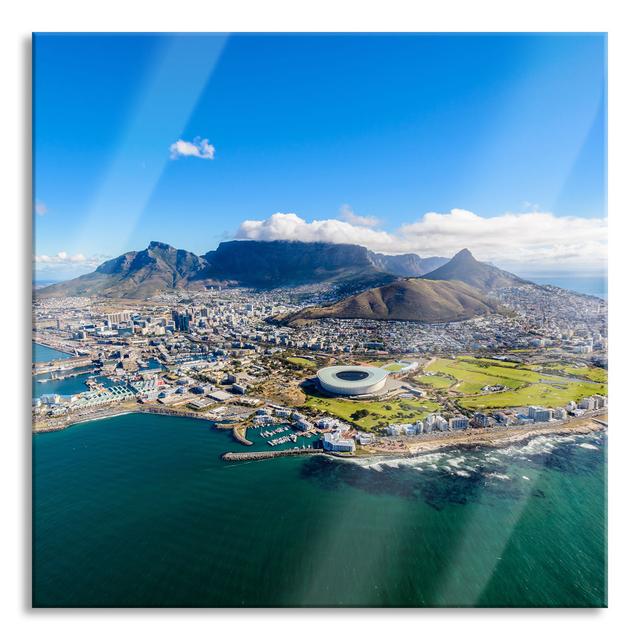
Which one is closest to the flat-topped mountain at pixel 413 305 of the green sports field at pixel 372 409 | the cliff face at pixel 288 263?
the green sports field at pixel 372 409

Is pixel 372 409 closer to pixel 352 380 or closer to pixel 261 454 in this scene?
pixel 352 380

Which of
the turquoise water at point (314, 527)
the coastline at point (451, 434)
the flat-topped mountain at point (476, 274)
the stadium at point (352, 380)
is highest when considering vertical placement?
the flat-topped mountain at point (476, 274)

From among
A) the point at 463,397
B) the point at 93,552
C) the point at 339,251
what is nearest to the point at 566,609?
the point at 93,552

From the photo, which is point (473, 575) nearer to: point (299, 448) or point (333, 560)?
point (333, 560)

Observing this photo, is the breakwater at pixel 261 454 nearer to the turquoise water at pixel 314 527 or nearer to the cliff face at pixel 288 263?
the turquoise water at pixel 314 527

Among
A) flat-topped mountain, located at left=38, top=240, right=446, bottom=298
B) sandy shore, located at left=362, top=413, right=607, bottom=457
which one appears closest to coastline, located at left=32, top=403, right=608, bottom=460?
sandy shore, located at left=362, top=413, right=607, bottom=457

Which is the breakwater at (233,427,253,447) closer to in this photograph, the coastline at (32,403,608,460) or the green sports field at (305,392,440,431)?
the coastline at (32,403,608,460)
